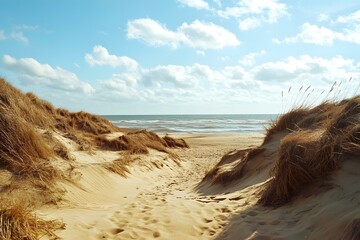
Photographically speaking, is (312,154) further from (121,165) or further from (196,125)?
(196,125)

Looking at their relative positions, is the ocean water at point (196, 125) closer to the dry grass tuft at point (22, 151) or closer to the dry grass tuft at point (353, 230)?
the dry grass tuft at point (22, 151)

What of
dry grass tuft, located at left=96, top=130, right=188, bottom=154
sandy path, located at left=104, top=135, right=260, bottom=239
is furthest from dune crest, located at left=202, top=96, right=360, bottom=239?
dry grass tuft, located at left=96, top=130, right=188, bottom=154

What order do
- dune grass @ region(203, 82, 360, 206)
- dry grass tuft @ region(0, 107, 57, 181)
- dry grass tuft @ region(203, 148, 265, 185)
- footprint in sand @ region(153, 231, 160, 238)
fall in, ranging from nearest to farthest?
footprint in sand @ region(153, 231, 160, 238) → dune grass @ region(203, 82, 360, 206) → dry grass tuft @ region(0, 107, 57, 181) → dry grass tuft @ region(203, 148, 265, 185)

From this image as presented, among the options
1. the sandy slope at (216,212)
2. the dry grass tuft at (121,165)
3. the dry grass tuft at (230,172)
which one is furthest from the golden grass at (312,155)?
the dry grass tuft at (121,165)

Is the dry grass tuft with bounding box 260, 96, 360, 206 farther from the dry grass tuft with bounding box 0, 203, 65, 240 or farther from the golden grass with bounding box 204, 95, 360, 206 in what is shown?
the dry grass tuft with bounding box 0, 203, 65, 240

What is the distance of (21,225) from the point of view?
152 inches

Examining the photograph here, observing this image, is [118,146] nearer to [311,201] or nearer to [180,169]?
[180,169]

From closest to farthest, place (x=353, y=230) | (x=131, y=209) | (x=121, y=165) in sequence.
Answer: (x=353, y=230) < (x=131, y=209) < (x=121, y=165)

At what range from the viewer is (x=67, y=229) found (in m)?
4.44

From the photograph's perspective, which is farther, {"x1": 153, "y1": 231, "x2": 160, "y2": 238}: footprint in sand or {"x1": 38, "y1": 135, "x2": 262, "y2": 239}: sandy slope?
{"x1": 38, "y1": 135, "x2": 262, "y2": 239}: sandy slope

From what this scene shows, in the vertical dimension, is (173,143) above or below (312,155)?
below

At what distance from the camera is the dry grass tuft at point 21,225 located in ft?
12.2

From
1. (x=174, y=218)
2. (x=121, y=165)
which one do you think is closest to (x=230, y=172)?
(x=174, y=218)

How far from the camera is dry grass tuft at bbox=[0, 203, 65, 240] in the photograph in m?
3.71
